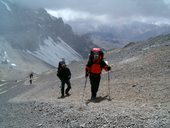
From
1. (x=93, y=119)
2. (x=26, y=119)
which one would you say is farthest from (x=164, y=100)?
(x=26, y=119)

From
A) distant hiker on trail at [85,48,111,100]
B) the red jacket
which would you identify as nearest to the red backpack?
distant hiker on trail at [85,48,111,100]

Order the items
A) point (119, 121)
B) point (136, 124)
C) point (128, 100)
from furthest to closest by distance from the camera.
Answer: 1. point (128, 100)
2. point (119, 121)
3. point (136, 124)

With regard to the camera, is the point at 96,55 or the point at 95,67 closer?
the point at 96,55

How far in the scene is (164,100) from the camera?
1166 centimetres

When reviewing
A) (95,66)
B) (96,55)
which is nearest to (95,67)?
(95,66)

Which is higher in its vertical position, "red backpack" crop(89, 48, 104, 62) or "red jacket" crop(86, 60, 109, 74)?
"red backpack" crop(89, 48, 104, 62)

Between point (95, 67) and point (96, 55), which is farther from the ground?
point (96, 55)

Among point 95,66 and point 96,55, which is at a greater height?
point 96,55

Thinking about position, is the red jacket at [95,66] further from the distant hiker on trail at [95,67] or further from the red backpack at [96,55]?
the red backpack at [96,55]

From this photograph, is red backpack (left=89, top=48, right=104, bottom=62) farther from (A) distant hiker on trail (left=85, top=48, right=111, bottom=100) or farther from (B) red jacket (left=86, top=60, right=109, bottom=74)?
(B) red jacket (left=86, top=60, right=109, bottom=74)

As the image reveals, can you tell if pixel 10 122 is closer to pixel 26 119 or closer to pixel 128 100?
pixel 26 119

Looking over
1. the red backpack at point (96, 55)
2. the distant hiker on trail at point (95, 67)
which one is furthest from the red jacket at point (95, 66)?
the red backpack at point (96, 55)

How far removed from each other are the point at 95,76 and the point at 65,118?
146 inches

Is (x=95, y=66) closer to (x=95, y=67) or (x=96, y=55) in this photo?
(x=95, y=67)
